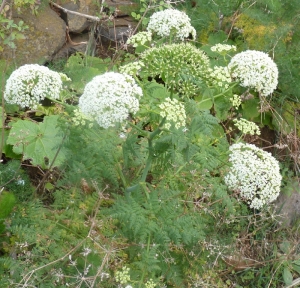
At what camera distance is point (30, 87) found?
8.89 ft

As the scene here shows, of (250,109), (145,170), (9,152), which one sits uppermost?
(145,170)

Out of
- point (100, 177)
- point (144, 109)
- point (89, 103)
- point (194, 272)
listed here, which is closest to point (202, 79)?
point (144, 109)

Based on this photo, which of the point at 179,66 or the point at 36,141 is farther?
the point at 36,141

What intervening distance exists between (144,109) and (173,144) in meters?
0.26

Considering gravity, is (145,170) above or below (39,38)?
above

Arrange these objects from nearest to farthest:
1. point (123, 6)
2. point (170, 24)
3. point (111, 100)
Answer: point (111, 100) → point (170, 24) → point (123, 6)

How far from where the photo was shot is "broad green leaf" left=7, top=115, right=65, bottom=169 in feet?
12.3

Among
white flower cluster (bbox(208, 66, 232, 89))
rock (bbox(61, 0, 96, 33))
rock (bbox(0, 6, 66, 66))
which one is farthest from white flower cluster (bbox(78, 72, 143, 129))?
rock (bbox(61, 0, 96, 33))

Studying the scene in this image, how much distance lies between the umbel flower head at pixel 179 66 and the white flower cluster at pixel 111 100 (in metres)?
0.19

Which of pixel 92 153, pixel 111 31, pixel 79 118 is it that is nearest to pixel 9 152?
pixel 92 153

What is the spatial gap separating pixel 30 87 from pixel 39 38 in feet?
7.59

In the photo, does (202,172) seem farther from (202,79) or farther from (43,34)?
(43,34)

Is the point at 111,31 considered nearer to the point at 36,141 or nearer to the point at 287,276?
the point at 36,141

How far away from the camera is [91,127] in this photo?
2885 millimetres
